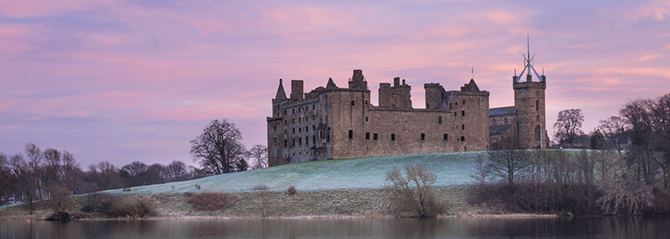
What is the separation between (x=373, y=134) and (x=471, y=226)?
4296 cm

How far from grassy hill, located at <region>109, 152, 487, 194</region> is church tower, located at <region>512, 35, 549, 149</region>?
94.4 feet

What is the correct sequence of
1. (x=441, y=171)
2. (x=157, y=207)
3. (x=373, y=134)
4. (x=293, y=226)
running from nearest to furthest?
(x=293, y=226), (x=157, y=207), (x=441, y=171), (x=373, y=134)

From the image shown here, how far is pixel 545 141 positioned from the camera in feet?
341

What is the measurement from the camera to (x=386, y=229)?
149ft

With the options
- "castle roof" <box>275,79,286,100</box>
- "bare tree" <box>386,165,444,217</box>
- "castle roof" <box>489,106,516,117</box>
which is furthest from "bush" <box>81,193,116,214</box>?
"castle roof" <box>489,106,516,117</box>

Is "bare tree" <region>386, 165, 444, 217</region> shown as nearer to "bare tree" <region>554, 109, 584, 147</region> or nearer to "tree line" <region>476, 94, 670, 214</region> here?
"tree line" <region>476, 94, 670, 214</region>

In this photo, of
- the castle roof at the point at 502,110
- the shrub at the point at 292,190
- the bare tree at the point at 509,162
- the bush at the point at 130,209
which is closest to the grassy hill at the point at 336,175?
the shrub at the point at 292,190

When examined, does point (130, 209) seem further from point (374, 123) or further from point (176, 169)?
point (176, 169)

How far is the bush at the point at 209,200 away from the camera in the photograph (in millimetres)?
64250

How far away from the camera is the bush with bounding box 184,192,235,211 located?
64.2 metres

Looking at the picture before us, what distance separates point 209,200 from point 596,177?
3107 cm

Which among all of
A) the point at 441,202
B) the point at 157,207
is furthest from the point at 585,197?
the point at 157,207

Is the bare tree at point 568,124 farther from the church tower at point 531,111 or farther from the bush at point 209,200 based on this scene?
the bush at point 209,200

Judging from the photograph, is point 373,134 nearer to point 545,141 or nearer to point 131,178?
point 545,141
